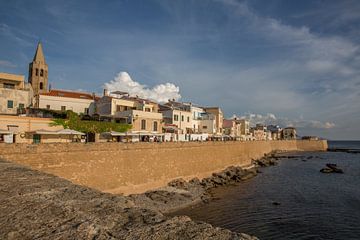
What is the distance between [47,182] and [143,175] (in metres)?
18.0

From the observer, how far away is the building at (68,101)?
3509 centimetres

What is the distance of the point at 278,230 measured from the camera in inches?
658

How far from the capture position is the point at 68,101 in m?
36.8

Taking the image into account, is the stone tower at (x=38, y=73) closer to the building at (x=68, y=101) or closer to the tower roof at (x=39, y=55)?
the tower roof at (x=39, y=55)

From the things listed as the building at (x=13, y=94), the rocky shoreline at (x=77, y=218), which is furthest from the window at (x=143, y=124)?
the rocky shoreline at (x=77, y=218)

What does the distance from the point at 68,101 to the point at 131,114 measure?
8.96m

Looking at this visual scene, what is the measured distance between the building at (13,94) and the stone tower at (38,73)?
1172 cm

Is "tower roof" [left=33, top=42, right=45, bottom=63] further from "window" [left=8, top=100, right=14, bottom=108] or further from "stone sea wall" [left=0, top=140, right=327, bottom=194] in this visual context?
"stone sea wall" [left=0, top=140, right=327, bottom=194]

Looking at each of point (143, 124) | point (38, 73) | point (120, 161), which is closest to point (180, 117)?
point (143, 124)

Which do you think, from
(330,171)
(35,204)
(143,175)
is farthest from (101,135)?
(330,171)

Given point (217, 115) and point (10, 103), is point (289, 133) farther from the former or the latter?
point (10, 103)

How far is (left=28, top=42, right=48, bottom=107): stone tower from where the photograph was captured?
45.3 meters

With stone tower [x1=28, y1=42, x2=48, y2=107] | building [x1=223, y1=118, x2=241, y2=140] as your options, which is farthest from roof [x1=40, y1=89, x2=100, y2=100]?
building [x1=223, y1=118, x2=241, y2=140]

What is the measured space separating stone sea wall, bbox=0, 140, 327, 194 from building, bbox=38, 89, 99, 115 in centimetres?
1603
